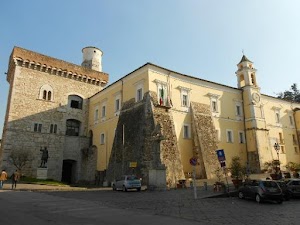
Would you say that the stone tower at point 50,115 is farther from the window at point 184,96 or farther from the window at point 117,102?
the window at point 184,96

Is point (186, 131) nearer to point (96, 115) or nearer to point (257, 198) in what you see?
point (96, 115)

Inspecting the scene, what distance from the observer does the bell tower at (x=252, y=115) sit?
3328 cm

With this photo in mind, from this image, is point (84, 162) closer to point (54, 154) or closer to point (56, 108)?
point (54, 154)

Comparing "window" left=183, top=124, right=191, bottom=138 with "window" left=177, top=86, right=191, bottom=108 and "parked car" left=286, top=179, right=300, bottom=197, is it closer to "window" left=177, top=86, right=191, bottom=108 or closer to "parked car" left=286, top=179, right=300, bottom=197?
"window" left=177, top=86, right=191, bottom=108

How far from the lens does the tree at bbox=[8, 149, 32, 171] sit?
29.1m

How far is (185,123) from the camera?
30.0 metres

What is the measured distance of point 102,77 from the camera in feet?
135

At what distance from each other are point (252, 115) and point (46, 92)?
27668 millimetres

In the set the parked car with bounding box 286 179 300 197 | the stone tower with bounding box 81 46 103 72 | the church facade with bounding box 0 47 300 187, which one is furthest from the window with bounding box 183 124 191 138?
the stone tower with bounding box 81 46 103 72

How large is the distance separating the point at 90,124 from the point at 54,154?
21.9ft

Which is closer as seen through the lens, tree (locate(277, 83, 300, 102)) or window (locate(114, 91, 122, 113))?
window (locate(114, 91, 122, 113))

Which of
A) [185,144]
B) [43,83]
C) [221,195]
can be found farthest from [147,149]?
[43,83]

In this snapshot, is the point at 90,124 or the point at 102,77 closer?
the point at 90,124

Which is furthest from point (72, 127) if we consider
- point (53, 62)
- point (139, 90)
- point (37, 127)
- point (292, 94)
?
point (292, 94)
